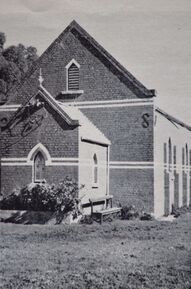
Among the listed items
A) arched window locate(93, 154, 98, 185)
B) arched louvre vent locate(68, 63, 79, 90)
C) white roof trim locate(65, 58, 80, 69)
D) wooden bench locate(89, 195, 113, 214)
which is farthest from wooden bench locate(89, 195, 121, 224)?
white roof trim locate(65, 58, 80, 69)

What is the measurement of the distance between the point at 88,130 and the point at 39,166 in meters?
3.10

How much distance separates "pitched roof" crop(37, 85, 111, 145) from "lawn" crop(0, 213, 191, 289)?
17.1 ft

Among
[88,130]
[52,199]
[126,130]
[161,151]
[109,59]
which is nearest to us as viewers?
[52,199]

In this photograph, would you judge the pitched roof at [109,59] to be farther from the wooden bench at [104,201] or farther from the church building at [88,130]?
the wooden bench at [104,201]

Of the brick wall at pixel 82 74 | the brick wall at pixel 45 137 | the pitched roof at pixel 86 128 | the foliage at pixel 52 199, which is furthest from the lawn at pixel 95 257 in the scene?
the brick wall at pixel 82 74

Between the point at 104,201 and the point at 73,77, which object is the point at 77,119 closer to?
the point at 73,77

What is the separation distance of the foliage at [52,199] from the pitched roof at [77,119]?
2.60m

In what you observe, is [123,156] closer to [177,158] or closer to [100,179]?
[100,179]

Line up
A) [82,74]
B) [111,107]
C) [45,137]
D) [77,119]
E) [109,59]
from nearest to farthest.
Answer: [77,119] < [45,137] < [109,59] < [111,107] < [82,74]

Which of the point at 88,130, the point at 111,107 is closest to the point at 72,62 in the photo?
the point at 111,107

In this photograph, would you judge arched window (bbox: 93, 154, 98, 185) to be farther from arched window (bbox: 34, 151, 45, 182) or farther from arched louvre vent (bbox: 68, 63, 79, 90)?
arched louvre vent (bbox: 68, 63, 79, 90)

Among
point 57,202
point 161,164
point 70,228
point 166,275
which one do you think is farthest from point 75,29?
point 166,275

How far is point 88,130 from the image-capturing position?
21.5m

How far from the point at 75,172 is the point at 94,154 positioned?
2354mm
